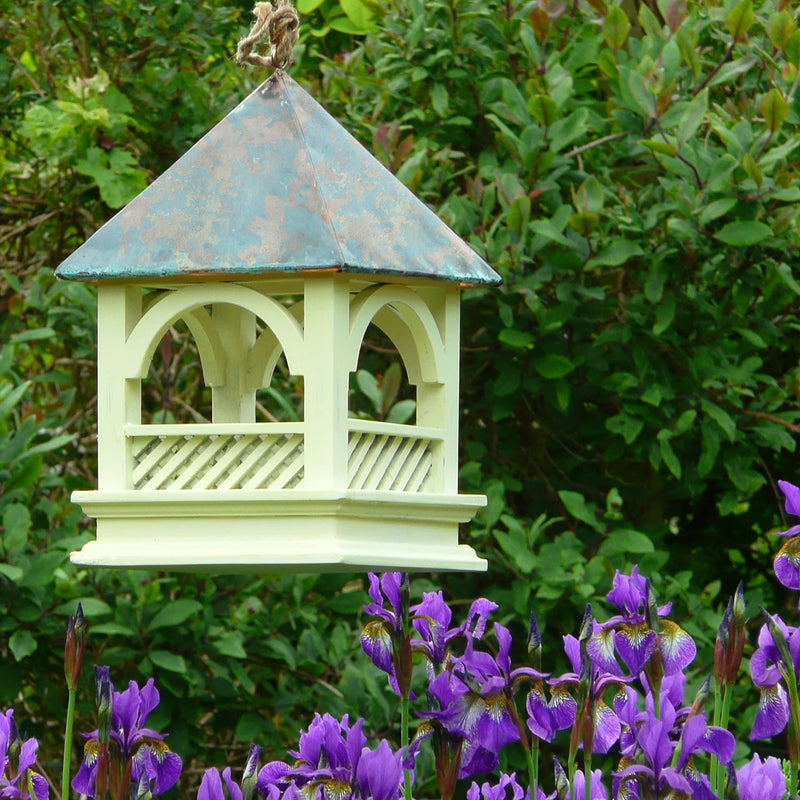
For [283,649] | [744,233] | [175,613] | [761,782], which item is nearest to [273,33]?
[761,782]

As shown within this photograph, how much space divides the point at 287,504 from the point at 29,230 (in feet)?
9.41

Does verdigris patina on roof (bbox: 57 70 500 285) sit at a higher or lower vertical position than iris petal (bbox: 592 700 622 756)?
higher

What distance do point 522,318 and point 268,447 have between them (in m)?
1.71

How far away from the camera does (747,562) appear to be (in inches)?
187

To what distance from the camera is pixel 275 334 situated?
7.07 ft

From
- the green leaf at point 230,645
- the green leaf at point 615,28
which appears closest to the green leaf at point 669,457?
the green leaf at point 615,28

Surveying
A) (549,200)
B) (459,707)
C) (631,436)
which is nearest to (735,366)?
(631,436)

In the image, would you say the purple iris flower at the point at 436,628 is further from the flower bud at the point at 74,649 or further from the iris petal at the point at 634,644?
the flower bud at the point at 74,649

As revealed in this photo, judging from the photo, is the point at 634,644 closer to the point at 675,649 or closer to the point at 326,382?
the point at 675,649

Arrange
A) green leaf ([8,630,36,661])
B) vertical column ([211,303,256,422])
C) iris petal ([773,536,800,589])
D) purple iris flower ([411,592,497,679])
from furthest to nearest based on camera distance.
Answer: green leaf ([8,630,36,661]) → vertical column ([211,303,256,422]) → purple iris flower ([411,592,497,679]) → iris petal ([773,536,800,589])

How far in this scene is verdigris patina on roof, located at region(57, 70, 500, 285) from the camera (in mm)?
2053

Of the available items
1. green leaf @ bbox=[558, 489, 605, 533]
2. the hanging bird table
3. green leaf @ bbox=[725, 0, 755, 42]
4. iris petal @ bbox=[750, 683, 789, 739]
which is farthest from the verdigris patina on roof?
green leaf @ bbox=[725, 0, 755, 42]

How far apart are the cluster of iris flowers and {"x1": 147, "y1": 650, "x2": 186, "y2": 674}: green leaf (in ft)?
5.45

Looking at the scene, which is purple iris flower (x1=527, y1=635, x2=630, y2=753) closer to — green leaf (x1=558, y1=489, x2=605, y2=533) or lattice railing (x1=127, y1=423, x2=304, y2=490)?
lattice railing (x1=127, y1=423, x2=304, y2=490)
